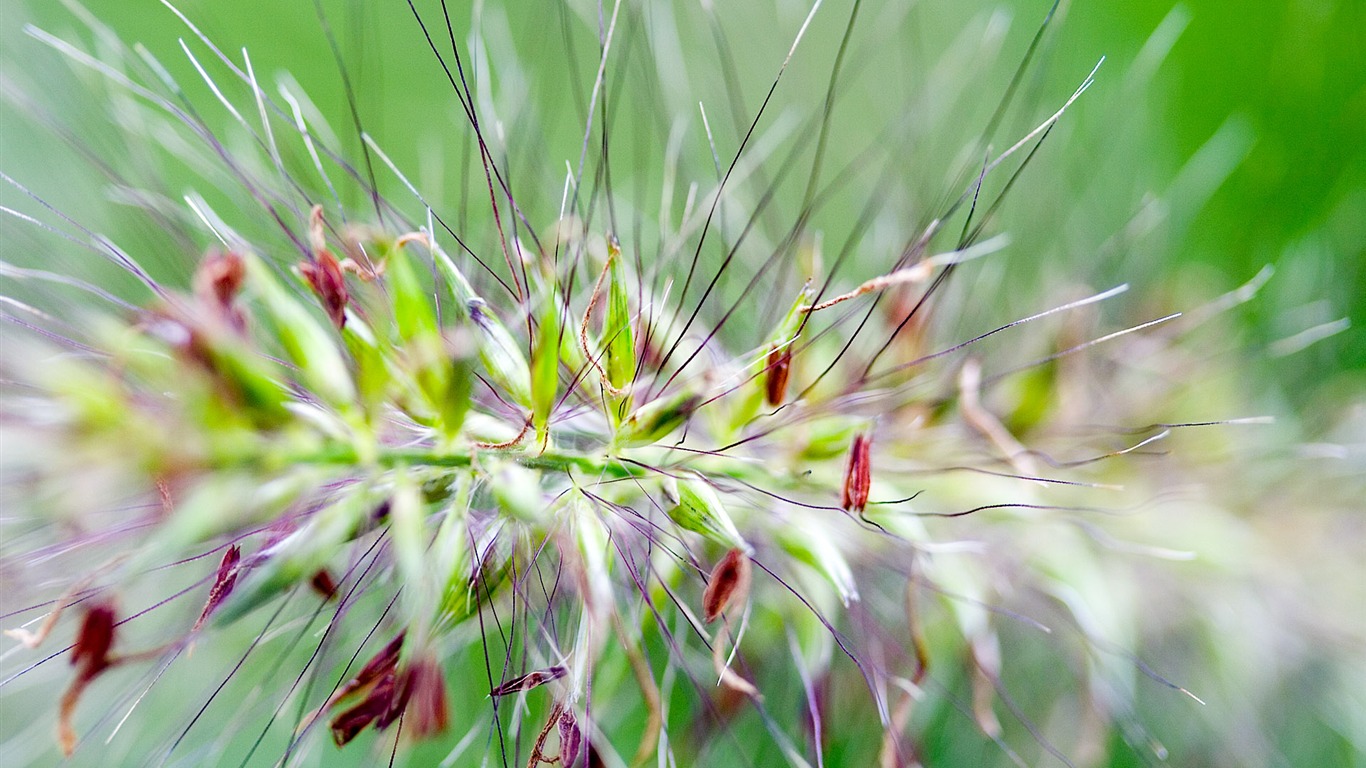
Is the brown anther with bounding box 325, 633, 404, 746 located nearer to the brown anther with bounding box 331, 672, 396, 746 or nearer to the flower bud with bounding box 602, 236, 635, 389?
the brown anther with bounding box 331, 672, 396, 746

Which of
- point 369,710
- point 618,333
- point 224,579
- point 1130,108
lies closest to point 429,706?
point 369,710

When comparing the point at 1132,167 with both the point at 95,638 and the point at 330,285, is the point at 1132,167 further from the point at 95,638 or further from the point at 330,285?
the point at 95,638

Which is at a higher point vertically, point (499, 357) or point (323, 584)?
point (499, 357)

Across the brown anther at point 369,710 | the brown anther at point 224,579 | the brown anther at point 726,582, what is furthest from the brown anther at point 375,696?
the brown anther at point 726,582

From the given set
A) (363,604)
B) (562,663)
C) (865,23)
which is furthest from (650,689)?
(865,23)

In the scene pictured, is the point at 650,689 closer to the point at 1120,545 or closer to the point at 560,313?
the point at 560,313

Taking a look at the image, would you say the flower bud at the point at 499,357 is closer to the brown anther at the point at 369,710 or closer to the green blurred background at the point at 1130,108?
the brown anther at the point at 369,710
